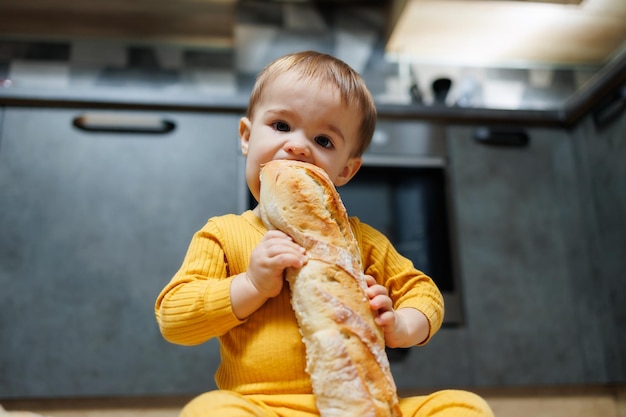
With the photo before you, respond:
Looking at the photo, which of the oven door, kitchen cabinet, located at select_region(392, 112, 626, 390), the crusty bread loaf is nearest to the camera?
the crusty bread loaf

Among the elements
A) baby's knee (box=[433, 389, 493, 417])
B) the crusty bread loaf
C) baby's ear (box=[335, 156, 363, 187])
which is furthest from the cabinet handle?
baby's knee (box=[433, 389, 493, 417])

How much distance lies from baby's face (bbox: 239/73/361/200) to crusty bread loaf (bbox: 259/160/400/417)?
0.06m

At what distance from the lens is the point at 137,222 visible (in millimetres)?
1562

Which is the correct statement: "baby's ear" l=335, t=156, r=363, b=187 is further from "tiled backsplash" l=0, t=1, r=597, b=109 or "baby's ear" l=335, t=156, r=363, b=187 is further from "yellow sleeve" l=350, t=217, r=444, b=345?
"tiled backsplash" l=0, t=1, r=597, b=109

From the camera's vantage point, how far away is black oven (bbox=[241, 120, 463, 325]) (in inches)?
66.4

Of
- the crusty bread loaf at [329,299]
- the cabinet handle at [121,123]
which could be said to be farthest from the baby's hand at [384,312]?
the cabinet handle at [121,123]

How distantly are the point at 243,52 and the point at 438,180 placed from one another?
1.02 m

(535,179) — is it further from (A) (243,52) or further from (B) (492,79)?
(A) (243,52)

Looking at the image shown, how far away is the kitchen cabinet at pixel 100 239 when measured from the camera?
145 centimetres

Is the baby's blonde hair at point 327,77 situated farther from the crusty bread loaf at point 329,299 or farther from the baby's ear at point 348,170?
the crusty bread loaf at point 329,299

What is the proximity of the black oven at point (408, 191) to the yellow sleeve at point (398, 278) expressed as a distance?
838 millimetres

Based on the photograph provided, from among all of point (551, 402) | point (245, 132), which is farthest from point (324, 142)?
point (551, 402)

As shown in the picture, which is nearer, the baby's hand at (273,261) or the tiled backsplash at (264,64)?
the baby's hand at (273,261)

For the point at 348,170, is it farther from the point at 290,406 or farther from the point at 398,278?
the point at 290,406
